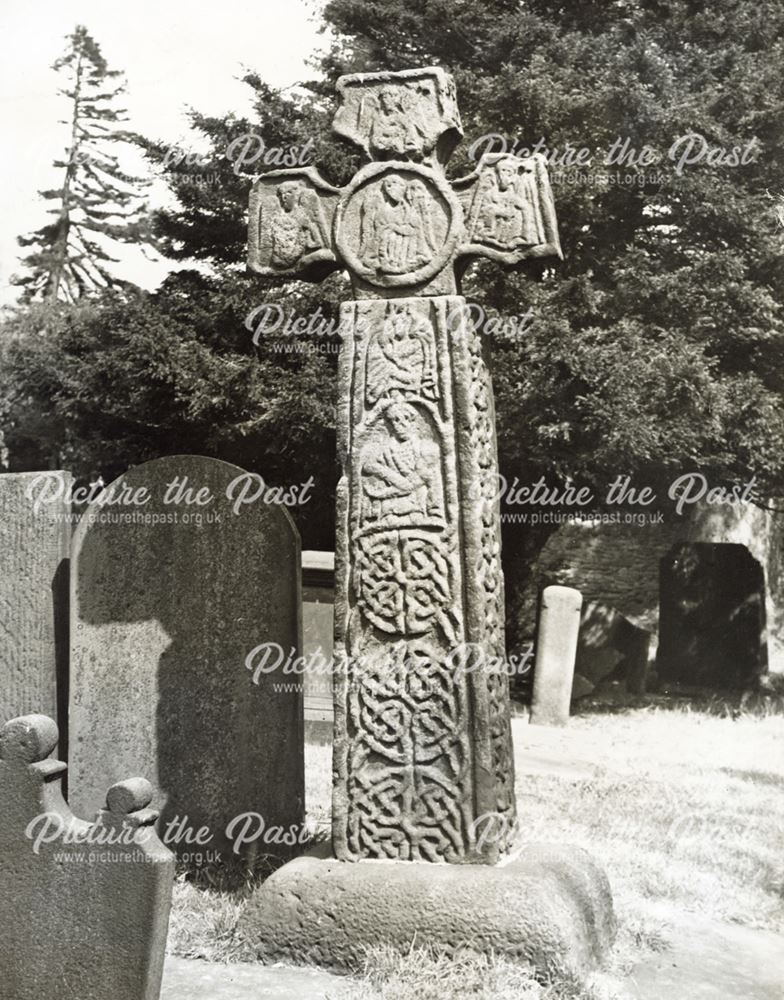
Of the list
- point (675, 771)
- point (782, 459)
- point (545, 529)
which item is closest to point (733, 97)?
point (782, 459)

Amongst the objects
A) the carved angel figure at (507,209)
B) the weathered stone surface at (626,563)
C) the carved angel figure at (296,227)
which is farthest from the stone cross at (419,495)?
the weathered stone surface at (626,563)

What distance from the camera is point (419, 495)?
424cm

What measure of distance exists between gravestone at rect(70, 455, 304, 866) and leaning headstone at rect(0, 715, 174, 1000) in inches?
80.2

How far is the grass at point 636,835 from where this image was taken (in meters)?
3.75

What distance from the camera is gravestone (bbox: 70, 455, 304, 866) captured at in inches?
204

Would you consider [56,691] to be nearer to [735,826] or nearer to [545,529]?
[735,826]

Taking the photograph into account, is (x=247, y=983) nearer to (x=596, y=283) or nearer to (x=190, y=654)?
(x=190, y=654)

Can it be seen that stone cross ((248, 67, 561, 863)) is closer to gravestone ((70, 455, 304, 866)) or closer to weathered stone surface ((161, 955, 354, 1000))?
weathered stone surface ((161, 955, 354, 1000))

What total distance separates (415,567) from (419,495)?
27 centimetres

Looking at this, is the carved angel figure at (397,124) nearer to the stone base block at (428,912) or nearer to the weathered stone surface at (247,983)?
the stone base block at (428,912)

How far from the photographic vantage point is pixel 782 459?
41.0ft

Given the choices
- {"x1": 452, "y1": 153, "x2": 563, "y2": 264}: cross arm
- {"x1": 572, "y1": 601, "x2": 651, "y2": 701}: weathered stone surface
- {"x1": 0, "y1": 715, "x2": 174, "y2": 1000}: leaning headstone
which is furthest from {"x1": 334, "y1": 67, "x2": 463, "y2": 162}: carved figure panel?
{"x1": 572, "y1": 601, "x2": 651, "y2": 701}: weathered stone surface

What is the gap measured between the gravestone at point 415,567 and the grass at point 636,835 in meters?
0.23

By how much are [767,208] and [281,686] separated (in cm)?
989
